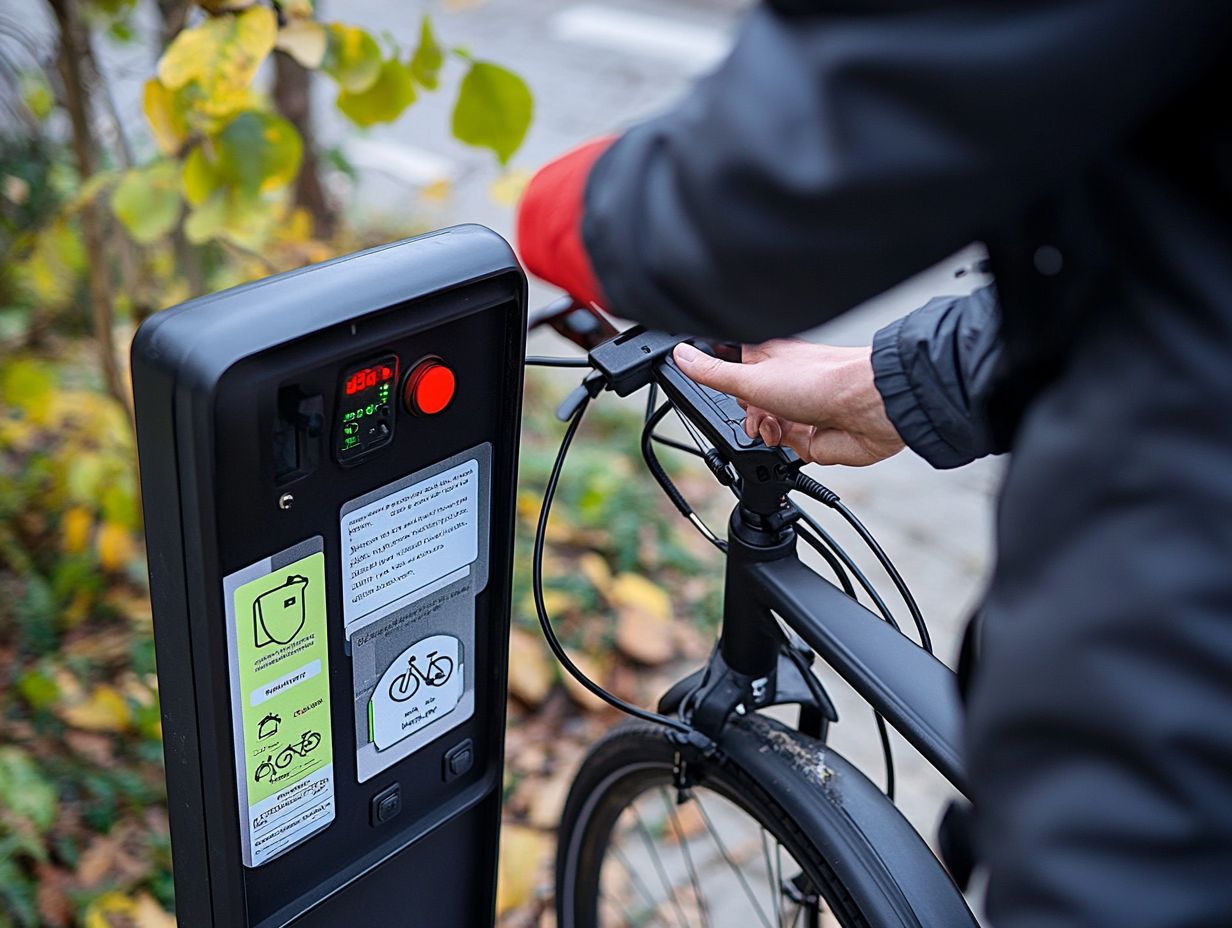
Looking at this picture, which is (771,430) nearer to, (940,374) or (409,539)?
(940,374)

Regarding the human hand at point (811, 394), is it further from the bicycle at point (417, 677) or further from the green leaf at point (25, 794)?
the green leaf at point (25, 794)

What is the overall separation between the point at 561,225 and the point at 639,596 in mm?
1939

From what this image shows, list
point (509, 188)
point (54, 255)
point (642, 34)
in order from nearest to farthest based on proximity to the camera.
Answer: point (509, 188) < point (54, 255) < point (642, 34)

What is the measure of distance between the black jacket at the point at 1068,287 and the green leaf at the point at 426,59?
3.82ft

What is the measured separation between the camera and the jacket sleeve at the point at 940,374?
48.0 inches

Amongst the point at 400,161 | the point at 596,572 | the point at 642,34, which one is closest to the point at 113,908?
the point at 596,572

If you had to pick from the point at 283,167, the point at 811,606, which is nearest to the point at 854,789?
the point at 811,606

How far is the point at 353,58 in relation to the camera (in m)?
1.82

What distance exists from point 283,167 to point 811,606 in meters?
1.06

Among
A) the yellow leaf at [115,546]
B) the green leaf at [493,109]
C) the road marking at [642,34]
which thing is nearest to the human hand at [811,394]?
the green leaf at [493,109]

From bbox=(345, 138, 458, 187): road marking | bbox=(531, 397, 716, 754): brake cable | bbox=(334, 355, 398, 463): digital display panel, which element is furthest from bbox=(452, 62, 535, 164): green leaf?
bbox=(345, 138, 458, 187): road marking

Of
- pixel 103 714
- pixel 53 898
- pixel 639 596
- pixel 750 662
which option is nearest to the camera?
pixel 750 662

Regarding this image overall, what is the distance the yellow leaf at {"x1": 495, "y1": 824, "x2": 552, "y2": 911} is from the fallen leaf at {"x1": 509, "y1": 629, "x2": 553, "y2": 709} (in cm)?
37

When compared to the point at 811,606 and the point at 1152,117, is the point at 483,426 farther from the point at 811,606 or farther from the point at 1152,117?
the point at 1152,117
